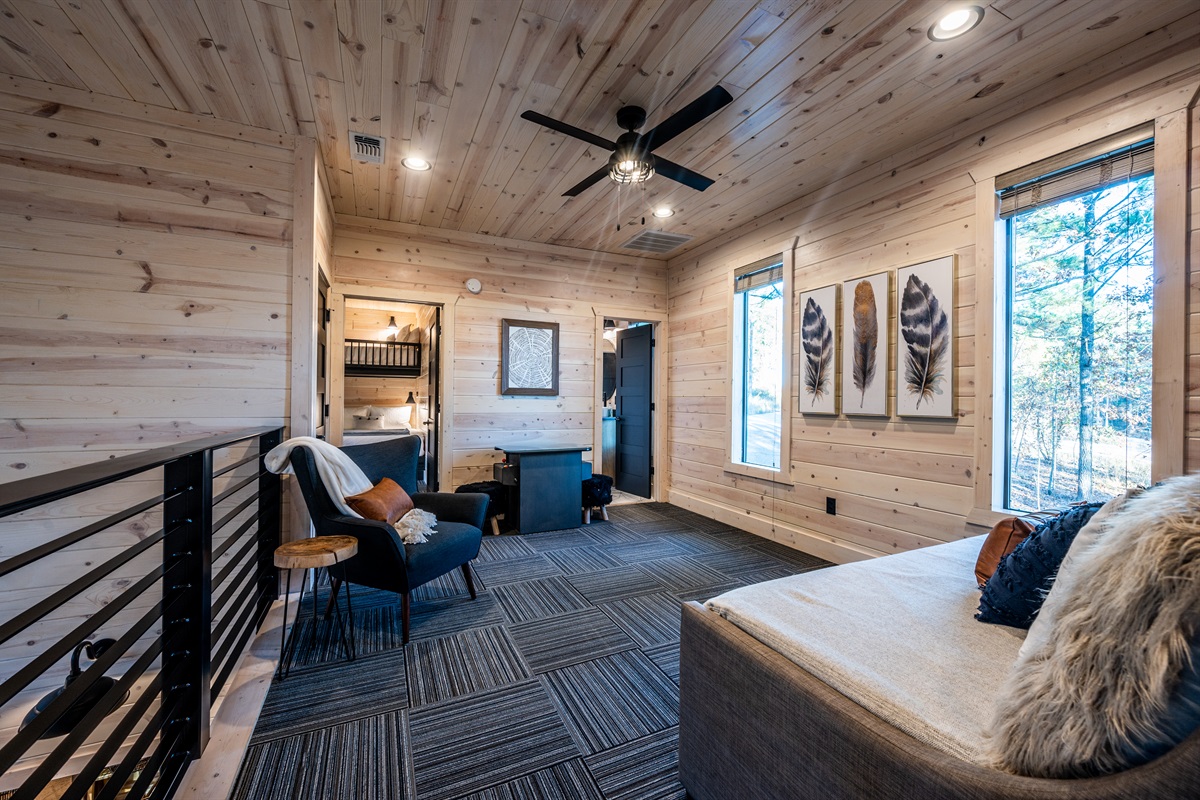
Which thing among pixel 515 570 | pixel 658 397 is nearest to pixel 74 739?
pixel 515 570

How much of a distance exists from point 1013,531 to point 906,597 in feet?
1.40

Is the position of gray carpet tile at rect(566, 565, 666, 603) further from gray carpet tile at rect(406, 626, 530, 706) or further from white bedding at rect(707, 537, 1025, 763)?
white bedding at rect(707, 537, 1025, 763)

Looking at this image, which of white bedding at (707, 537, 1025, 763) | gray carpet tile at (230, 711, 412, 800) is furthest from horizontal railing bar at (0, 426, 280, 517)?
white bedding at (707, 537, 1025, 763)

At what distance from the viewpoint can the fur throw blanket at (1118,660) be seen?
61 cm

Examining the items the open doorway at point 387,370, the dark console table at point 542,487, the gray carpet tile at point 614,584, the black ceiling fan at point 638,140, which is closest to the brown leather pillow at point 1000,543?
the gray carpet tile at point 614,584

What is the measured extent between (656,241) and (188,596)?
4325 millimetres

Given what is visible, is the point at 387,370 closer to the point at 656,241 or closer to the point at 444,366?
the point at 444,366

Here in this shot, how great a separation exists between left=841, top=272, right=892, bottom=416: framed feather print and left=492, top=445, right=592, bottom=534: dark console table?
2.25 metres

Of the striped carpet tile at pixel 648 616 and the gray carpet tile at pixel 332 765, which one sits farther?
the striped carpet tile at pixel 648 616

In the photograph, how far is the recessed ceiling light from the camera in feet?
6.32

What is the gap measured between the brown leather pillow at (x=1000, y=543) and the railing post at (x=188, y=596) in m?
2.41

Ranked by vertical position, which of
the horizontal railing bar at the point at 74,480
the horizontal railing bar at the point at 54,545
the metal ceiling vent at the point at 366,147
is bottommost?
the horizontal railing bar at the point at 54,545

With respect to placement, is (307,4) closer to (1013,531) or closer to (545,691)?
(545,691)

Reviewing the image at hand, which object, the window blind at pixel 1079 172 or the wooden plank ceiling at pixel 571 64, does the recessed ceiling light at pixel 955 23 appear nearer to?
the wooden plank ceiling at pixel 571 64
